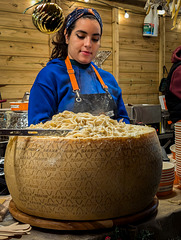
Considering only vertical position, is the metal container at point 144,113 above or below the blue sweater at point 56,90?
below

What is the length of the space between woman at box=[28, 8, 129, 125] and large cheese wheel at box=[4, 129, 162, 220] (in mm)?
668

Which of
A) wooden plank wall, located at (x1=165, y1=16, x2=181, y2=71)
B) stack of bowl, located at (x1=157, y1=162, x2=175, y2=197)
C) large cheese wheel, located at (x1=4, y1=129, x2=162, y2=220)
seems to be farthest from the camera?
wooden plank wall, located at (x1=165, y1=16, x2=181, y2=71)

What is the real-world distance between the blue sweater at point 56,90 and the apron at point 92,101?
0.08ft

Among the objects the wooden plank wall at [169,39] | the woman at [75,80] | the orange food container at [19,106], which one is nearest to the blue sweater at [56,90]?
the woman at [75,80]

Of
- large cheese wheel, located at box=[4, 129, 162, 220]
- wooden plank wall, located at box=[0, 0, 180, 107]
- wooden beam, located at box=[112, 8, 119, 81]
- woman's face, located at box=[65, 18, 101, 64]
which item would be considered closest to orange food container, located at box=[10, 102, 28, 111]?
wooden plank wall, located at box=[0, 0, 180, 107]

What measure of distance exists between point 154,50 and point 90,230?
20.0ft

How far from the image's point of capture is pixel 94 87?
1.72 m

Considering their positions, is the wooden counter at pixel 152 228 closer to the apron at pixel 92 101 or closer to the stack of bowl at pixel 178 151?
the stack of bowl at pixel 178 151

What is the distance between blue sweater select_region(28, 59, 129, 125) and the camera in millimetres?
1507

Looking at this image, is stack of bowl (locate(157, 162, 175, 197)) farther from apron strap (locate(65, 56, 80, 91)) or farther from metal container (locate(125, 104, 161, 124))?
metal container (locate(125, 104, 161, 124))

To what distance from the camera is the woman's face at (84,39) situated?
1.59m

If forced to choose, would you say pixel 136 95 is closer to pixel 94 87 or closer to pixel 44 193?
pixel 94 87

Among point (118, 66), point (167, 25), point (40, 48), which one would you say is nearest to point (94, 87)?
point (40, 48)

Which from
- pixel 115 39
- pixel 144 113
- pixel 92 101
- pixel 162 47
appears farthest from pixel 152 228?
pixel 162 47
